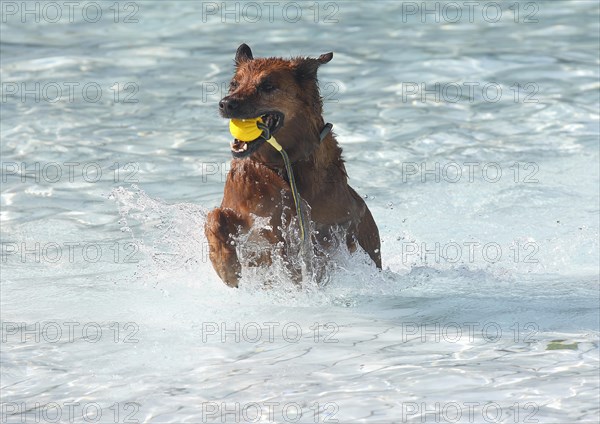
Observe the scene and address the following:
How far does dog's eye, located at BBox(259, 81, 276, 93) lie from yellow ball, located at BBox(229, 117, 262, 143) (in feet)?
0.51

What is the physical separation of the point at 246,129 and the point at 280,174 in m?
0.39

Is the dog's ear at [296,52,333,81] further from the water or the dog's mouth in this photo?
the water

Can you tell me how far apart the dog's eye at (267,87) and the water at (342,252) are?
106 cm

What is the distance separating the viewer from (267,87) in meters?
5.93

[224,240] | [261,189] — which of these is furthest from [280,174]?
[224,240]

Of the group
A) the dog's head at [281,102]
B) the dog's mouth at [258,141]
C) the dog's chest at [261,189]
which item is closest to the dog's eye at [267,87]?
the dog's head at [281,102]

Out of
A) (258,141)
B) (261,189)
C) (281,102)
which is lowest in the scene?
(261,189)

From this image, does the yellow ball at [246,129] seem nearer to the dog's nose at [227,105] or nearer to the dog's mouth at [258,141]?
the dog's mouth at [258,141]

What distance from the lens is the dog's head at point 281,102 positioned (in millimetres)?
5867

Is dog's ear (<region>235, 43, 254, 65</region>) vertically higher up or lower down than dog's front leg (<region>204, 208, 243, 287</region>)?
higher up

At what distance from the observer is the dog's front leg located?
6.16m

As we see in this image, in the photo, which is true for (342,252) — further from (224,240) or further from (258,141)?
(258,141)

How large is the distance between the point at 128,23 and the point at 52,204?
614 centimetres

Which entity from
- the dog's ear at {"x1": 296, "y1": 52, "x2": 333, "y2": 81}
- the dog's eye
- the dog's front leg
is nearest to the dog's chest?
the dog's front leg
